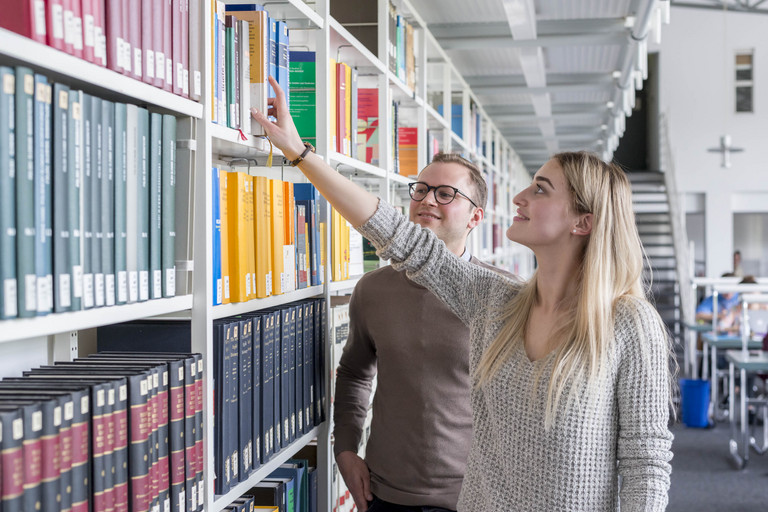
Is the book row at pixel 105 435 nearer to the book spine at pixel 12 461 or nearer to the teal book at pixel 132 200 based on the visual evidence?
the book spine at pixel 12 461

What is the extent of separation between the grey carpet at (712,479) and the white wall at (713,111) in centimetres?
842

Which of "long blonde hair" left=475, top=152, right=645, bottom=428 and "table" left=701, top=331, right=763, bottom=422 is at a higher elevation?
"long blonde hair" left=475, top=152, right=645, bottom=428

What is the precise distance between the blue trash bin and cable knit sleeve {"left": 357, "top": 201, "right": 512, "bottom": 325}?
5531mm

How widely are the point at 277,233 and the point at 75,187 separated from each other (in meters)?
0.77

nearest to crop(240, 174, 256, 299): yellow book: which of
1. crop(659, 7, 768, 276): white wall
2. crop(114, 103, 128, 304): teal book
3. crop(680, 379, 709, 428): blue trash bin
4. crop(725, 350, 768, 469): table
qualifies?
crop(114, 103, 128, 304): teal book

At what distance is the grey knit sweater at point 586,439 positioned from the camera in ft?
4.49

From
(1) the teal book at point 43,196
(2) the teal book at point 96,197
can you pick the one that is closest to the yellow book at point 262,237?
(2) the teal book at point 96,197

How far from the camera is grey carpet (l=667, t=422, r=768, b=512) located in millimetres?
4578

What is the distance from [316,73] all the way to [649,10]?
2.23 meters

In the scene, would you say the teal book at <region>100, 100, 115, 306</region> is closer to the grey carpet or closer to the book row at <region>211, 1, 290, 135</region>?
the book row at <region>211, 1, 290, 135</region>

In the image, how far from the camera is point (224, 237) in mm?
1537

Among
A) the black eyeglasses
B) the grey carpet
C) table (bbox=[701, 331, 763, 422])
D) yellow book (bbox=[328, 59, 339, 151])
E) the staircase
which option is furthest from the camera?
the staircase

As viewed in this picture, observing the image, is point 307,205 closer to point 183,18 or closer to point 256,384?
point 256,384

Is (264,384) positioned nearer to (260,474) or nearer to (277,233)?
(260,474)
